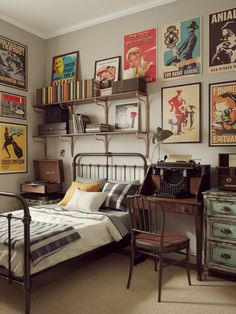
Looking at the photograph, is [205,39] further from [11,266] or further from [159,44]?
[11,266]

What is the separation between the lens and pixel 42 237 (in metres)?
2.42

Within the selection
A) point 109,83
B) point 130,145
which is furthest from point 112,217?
point 109,83

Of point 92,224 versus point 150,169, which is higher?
point 150,169

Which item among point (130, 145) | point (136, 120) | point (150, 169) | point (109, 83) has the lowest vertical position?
point (150, 169)

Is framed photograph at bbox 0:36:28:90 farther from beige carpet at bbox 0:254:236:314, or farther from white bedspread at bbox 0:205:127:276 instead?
beige carpet at bbox 0:254:236:314

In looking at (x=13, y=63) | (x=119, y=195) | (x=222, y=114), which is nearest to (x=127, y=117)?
(x=119, y=195)

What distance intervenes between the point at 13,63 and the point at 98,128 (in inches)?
61.5

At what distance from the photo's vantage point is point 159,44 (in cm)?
369

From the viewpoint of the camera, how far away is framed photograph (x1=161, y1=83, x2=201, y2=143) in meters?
3.42

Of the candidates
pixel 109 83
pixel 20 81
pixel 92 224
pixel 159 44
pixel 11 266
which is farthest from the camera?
pixel 20 81

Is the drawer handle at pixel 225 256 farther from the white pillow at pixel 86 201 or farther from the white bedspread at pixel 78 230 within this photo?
the white pillow at pixel 86 201

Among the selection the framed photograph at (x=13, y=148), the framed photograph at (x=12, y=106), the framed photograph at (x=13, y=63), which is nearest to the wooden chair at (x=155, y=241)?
the framed photograph at (x=13, y=148)

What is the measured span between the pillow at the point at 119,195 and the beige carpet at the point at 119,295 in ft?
2.34

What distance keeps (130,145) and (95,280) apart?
1695mm
